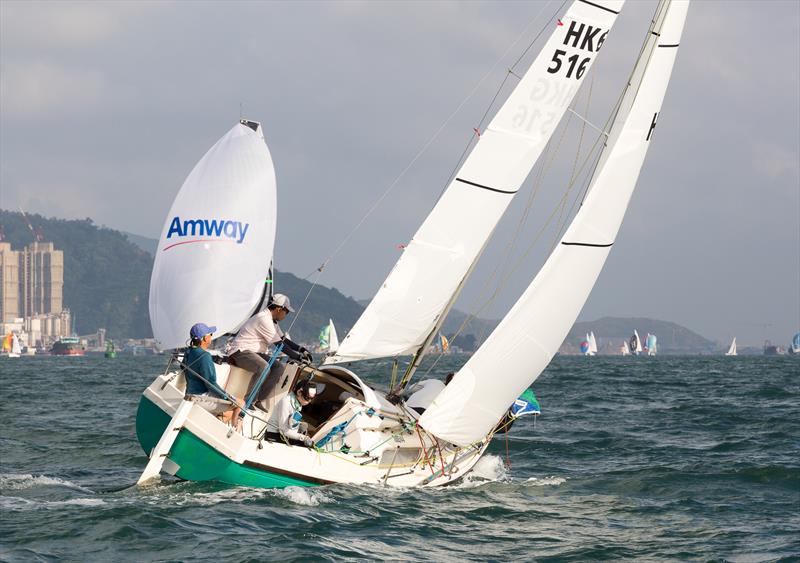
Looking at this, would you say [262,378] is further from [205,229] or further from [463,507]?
[205,229]

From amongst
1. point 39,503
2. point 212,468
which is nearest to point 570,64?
point 212,468

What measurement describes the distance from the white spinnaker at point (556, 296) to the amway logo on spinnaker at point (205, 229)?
4.16m

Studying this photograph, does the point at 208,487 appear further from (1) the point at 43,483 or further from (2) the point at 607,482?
(2) the point at 607,482

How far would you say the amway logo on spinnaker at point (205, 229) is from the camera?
14.1 metres

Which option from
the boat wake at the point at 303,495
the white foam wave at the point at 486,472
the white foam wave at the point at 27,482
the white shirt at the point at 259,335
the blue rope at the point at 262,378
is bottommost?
the white foam wave at the point at 486,472

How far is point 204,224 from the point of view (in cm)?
1412

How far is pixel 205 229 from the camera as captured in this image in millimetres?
14094

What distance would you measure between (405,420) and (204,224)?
161 inches

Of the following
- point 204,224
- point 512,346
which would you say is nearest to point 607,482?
point 512,346

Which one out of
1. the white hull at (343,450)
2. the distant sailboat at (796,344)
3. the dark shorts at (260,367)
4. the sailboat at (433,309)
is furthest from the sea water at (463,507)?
the distant sailboat at (796,344)

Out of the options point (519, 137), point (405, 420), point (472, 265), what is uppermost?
point (519, 137)

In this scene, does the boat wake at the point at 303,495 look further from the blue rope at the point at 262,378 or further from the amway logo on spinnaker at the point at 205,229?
the amway logo on spinnaker at the point at 205,229

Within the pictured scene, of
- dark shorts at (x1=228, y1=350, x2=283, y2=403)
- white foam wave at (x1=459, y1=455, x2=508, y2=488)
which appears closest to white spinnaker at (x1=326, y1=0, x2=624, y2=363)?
dark shorts at (x1=228, y1=350, x2=283, y2=403)

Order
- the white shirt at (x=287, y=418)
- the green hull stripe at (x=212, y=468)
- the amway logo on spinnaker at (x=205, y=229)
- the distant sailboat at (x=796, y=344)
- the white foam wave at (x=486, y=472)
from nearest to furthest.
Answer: the green hull stripe at (x=212, y=468)
the white shirt at (x=287, y=418)
the white foam wave at (x=486, y=472)
the amway logo on spinnaker at (x=205, y=229)
the distant sailboat at (x=796, y=344)
